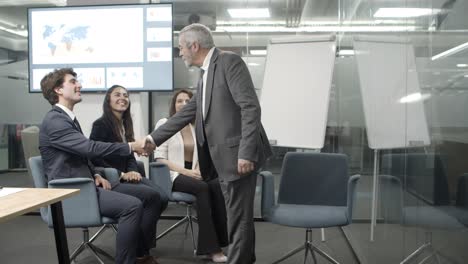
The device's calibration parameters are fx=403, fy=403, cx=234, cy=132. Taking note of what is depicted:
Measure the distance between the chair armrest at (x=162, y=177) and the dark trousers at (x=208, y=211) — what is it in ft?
0.20

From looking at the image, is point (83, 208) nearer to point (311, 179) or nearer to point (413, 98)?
point (311, 179)

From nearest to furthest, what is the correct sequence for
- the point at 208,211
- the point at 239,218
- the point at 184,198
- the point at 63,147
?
the point at 239,218, the point at 63,147, the point at 208,211, the point at 184,198

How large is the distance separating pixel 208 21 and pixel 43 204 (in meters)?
3.26

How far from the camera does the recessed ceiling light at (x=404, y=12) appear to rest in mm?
1610

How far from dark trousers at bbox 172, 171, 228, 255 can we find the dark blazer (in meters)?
0.39

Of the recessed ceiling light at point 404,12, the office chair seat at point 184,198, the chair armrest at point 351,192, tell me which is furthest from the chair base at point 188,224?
the recessed ceiling light at point 404,12

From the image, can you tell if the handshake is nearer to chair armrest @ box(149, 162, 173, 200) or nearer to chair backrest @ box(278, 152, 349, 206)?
chair armrest @ box(149, 162, 173, 200)

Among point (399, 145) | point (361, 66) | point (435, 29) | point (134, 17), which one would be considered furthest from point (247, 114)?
point (134, 17)

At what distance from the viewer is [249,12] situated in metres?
4.39

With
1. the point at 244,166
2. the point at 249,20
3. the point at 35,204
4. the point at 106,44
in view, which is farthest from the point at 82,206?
the point at 249,20

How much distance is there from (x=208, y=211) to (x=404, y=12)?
6.12 feet

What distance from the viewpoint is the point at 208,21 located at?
14.6 feet

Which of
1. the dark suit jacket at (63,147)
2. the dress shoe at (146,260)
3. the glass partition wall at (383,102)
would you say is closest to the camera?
the glass partition wall at (383,102)

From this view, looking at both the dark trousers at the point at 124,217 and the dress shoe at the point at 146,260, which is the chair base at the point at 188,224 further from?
the dark trousers at the point at 124,217
